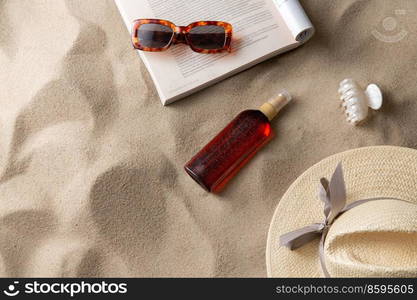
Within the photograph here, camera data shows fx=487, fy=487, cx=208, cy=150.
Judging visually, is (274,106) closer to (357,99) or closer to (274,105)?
(274,105)

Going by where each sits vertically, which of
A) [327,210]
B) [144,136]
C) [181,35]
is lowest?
[327,210]

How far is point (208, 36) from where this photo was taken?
39.4 inches

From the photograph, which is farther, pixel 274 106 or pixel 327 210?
pixel 274 106

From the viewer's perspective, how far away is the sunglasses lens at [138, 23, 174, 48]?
1.00m

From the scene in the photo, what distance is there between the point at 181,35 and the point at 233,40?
0.11 meters

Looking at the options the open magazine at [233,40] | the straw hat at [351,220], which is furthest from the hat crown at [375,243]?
the open magazine at [233,40]

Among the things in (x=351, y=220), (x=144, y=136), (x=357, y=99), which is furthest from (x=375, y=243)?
(x=144, y=136)

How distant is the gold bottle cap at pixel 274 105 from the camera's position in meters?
0.98

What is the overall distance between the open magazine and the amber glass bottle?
11 cm

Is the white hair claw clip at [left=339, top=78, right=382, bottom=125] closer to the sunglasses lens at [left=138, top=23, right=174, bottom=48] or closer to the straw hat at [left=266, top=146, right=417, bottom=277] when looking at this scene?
the straw hat at [left=266, top=146, right=417, bottom=277]

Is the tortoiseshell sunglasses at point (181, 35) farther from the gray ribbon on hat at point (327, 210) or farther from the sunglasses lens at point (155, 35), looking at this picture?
the gray ribbon on hat at point (327, 210)

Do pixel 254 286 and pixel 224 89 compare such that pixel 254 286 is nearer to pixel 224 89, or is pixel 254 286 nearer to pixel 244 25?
pixel 224 89

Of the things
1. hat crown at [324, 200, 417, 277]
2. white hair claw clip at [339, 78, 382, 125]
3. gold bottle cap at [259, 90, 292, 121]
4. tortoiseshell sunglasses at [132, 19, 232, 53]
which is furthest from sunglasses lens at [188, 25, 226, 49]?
hat crown at [324, 200, 417, 277]

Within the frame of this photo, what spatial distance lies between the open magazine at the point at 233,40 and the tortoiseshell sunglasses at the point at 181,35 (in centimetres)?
2
